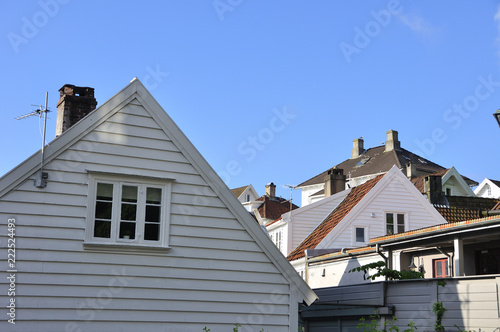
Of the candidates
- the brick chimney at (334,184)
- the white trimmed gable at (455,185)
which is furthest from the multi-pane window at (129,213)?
the white trimmed gable at (455,185)

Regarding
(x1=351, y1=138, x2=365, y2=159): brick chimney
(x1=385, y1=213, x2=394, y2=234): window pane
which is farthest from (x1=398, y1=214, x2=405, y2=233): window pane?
(x1=351, y1=138, x2=365, y2=159): brick chimney

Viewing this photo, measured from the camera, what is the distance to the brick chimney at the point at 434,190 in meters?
35.9

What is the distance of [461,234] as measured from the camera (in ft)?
51.9

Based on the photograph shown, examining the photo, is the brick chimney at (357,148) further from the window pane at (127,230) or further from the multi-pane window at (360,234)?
the window pane at (127,230)

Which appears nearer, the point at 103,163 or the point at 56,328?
the point at 56,328

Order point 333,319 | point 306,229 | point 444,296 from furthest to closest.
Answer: point 306,229 → point 333,319 → point 444,296

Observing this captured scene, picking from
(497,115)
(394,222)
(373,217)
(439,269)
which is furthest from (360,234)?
(497,115)

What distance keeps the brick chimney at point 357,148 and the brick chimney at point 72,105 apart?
57.7 metres

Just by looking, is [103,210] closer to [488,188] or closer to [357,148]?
[357,148]

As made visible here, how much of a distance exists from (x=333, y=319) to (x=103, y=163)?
9160mm

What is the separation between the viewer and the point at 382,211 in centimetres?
2844

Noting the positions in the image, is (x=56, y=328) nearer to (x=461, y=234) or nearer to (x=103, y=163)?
(x=103, y=163)

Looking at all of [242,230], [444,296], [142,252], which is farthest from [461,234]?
[142,252]

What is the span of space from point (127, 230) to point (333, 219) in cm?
1839
